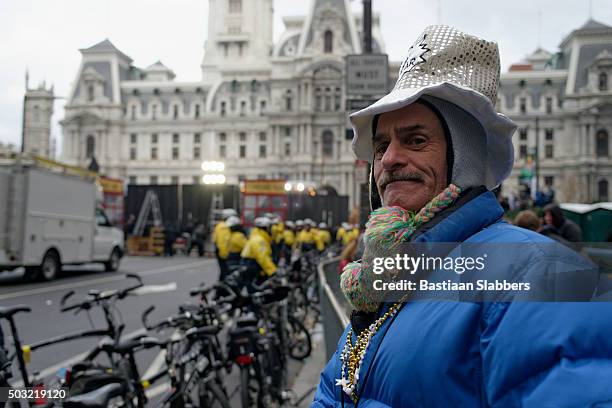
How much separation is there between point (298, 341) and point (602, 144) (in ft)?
204

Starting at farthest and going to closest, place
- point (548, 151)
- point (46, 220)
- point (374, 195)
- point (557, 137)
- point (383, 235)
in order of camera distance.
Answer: point (548, 151), point (557, 137), point (46, 220), point (374, 195), point (383, 235)

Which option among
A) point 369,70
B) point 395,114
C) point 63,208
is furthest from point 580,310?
point 63,208

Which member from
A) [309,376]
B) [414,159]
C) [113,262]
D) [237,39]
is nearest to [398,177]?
[414,159]

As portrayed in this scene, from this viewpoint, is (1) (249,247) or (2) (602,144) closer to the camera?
(1) (249,247)

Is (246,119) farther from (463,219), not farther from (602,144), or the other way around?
(463,219)

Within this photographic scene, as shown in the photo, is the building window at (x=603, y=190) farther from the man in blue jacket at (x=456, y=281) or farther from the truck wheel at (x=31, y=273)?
the man in blue jacket at (x=456, y=281)

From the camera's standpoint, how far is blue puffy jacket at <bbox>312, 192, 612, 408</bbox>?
3.19ft

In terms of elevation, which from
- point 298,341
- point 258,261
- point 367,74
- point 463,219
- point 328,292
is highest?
point 367,74

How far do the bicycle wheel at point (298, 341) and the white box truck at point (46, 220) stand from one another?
8771 millimetres

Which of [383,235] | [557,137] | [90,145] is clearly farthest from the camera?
[90,145]

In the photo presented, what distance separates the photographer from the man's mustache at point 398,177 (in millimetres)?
1479

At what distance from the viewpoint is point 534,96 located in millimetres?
69375

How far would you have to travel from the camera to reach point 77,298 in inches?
484

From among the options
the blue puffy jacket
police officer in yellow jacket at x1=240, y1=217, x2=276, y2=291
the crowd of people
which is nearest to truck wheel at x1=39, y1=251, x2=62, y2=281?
the crowd of people
